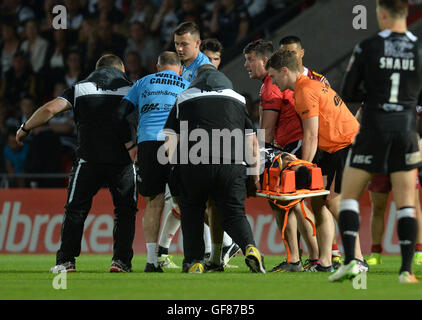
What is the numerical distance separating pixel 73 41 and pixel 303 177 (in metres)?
11.0

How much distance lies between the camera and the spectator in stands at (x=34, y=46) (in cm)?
1778

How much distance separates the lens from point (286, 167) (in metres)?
8.16

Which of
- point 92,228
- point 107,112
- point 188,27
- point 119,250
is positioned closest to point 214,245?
point 119,250

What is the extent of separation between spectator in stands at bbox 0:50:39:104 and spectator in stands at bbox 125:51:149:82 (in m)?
2.09

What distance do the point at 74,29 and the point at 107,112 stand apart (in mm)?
9999

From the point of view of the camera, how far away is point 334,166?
28.3ft

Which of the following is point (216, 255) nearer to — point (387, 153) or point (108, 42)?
point (387, 153)

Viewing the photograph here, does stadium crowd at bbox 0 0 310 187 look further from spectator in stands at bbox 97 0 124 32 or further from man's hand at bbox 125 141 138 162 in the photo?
man's hand at bbox 125 141 138 162

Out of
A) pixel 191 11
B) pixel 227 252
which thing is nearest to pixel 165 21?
pixel 191 11

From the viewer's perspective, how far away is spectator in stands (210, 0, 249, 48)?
16812 millimetres

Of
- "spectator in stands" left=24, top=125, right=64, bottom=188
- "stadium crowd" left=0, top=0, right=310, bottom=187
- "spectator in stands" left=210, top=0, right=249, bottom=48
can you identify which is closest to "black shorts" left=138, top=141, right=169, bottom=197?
"spectator in stands" left=24, top=125, right=64, bottom=188

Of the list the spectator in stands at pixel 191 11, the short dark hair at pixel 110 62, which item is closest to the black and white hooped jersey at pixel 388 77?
the short dark hair at pixel 110 62

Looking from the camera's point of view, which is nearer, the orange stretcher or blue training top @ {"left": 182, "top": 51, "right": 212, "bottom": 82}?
the orange stretcher

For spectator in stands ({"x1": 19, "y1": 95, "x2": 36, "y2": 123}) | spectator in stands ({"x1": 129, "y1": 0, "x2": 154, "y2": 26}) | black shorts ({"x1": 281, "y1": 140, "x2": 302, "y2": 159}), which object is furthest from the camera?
spectator in stands ({"x1": 129, "y1": 0, "x2": 154, "y2": 26})
